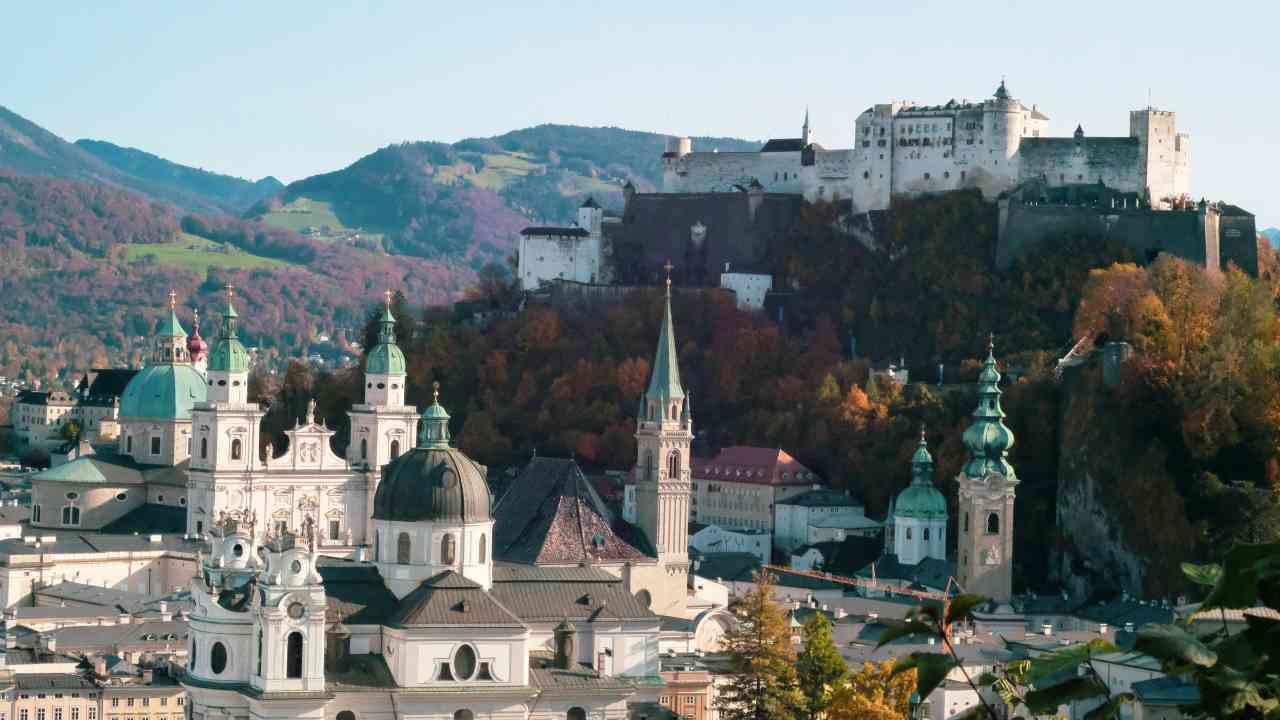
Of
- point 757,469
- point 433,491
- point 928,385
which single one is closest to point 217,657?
point 433,491

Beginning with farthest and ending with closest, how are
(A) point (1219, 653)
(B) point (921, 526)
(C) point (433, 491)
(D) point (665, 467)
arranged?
(B) point (921, 526)
(D) point (665, 467)
(C) point (433, 491)
(A) point (1219, 653)

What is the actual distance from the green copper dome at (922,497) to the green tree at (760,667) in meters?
32.3

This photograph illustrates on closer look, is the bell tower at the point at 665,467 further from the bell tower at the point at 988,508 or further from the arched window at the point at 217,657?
the arched window at the point at 217,657

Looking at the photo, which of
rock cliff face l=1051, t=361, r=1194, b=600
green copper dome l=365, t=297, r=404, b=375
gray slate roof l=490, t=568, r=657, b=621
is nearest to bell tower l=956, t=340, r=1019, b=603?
rock cliff face l=1051, t=361, r=1194, b=600

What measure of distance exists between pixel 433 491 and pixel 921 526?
3994 cm

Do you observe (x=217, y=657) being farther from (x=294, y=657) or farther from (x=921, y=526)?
(x=921, y=526)

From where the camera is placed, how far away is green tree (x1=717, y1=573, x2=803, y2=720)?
194 ft

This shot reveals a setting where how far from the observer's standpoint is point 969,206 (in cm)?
11338

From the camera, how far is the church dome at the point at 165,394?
107m

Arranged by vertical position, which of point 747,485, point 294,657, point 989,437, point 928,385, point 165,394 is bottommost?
point 294,657

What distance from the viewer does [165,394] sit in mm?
107688

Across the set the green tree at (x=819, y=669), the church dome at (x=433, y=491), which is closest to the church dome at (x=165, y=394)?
the church dome at (x=433, y=491)

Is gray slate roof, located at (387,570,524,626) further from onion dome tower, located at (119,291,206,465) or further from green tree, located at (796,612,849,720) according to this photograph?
onion dome tower, located at (119,291,206,465)

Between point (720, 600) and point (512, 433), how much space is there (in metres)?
33.6
